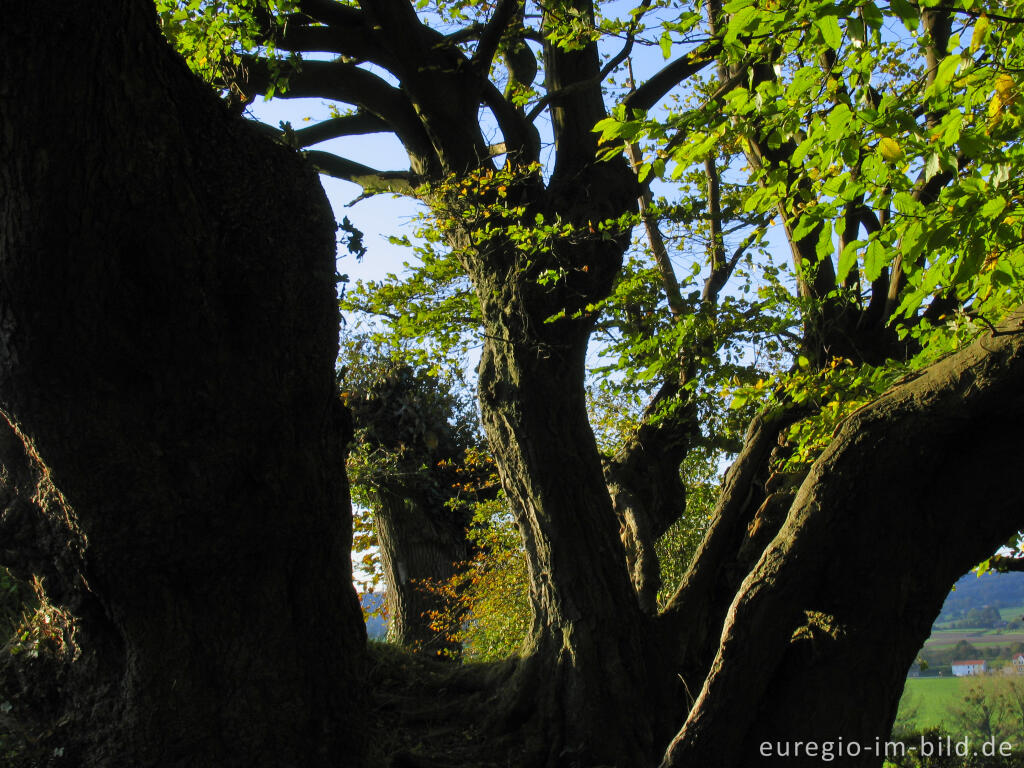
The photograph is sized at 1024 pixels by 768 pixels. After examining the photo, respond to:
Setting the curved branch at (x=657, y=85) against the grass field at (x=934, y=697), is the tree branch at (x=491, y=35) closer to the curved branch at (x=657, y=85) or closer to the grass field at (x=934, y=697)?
the curved branch at (x=657, y=85)

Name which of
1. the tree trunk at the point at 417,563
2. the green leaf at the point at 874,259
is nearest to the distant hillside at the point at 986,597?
the tree trunk at the point at 417,563

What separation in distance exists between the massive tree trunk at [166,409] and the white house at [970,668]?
65.3ft

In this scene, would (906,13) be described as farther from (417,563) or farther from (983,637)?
(983,637)

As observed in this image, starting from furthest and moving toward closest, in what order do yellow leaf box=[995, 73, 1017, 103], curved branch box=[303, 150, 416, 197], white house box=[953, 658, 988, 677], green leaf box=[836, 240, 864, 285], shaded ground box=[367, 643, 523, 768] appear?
white house box=[953, 658, 988, 677]
curved branch box=[303, 150, 416, 197]
shaded ground box=[367, 643, 523, 768]
green leaf box=[836, 240, 864, 285]
yellow leaf box=[995, 73, 1017, 103]

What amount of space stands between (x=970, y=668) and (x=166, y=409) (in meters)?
22.9

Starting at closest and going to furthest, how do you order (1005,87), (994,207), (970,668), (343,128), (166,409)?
(166,409)
(994,207)
(1005,87)
(343,128)
(970,668)

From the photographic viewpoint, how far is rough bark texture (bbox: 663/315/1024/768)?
3609 millimetres

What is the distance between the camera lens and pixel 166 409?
293cm

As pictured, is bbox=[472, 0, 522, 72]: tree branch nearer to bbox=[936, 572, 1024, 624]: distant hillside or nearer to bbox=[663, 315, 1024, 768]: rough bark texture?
bbox=[663, 315, 1024, 768]: rough bark texture

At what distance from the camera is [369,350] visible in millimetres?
13195

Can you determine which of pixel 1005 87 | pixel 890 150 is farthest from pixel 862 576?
pixel 1005 87

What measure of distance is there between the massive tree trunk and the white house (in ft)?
65.3

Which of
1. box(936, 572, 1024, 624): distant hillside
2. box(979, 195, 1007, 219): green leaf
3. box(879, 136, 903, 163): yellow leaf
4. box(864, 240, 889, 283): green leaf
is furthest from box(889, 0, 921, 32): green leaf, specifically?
box(936, 572, 1024, 624): distant hillside

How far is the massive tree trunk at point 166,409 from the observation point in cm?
258
